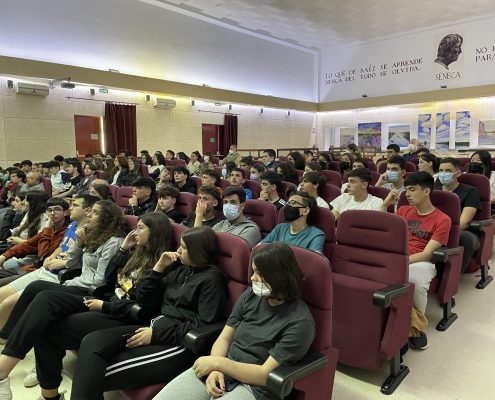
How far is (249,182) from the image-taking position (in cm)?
464

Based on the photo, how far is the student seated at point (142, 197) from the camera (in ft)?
13.3

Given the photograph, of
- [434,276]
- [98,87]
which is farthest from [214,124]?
[434,276]

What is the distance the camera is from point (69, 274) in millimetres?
2717

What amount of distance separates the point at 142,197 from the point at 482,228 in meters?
3.24

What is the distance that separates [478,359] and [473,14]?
39.8 feet

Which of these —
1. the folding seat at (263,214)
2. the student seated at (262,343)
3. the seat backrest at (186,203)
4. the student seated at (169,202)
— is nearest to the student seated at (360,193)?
the folding seat at (263,214)

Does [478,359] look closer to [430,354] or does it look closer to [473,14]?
[430,354]

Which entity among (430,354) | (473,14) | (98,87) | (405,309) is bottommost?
(430,354)

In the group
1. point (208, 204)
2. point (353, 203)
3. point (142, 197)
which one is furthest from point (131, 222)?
point (353, 203)

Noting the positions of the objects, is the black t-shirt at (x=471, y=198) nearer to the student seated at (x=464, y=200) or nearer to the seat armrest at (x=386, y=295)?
the student seated at (x=464, y=200)

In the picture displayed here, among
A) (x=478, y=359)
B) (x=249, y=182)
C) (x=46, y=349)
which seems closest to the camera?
(x=46, y=349)

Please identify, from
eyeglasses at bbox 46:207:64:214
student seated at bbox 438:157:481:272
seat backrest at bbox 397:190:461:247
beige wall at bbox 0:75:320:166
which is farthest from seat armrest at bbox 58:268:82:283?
beige wall at bbox 0:75:320:166

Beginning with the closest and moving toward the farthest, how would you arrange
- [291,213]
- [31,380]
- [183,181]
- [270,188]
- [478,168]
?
[31,380] < [291,213] < [270,188] < [478,168] < [183,181]

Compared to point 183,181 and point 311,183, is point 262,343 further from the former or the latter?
point 183,181
